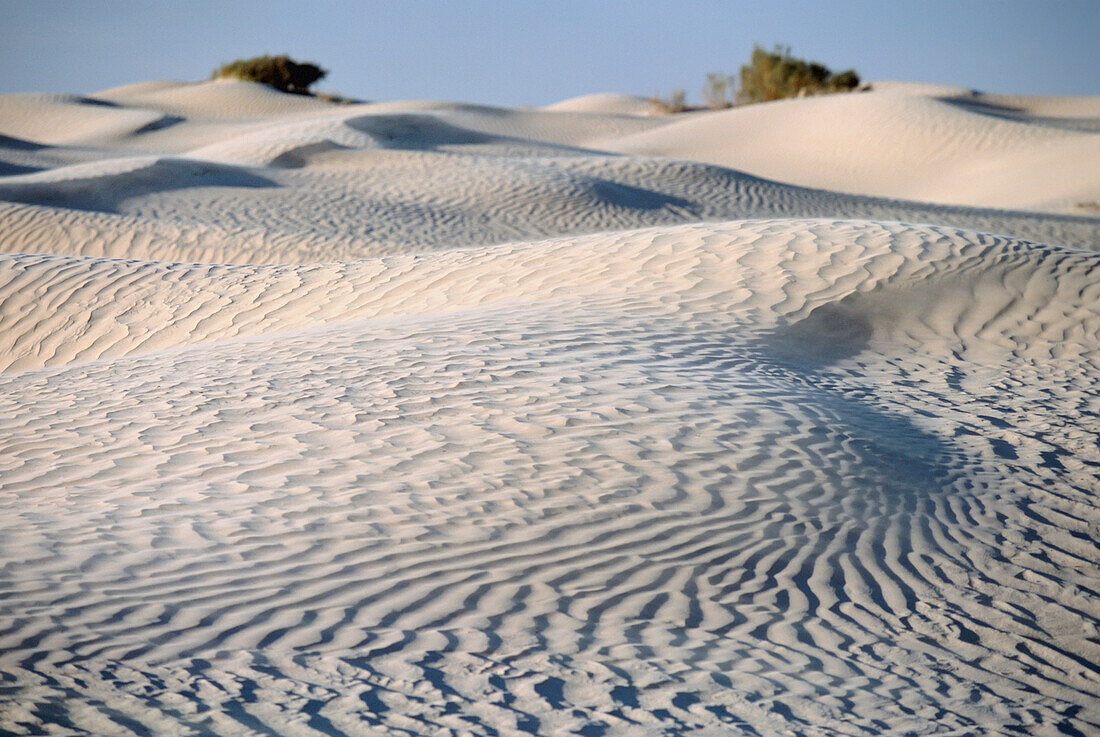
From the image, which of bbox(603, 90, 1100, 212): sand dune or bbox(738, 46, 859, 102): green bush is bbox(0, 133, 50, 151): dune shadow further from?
bbox(738, 46, 859, 102): green bush

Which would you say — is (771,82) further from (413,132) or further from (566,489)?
(566,489)

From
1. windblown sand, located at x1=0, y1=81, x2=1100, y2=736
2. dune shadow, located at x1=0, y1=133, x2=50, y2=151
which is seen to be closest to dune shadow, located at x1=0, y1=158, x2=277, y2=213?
windblown sand, located at x1=0, y1=81, x2=1100, y2=736

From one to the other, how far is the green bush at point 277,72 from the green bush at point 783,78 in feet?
63.1

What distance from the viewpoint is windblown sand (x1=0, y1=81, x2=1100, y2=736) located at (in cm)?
255

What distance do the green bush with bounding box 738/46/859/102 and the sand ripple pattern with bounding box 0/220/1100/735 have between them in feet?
110

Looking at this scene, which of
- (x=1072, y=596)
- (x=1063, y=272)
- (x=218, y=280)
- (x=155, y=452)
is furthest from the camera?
(x=218, y=280)

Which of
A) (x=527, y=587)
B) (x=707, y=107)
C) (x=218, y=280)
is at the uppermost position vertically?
(x=707, y=107)

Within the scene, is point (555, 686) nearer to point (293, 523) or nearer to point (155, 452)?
point (293, 523)

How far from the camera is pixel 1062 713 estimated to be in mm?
2658

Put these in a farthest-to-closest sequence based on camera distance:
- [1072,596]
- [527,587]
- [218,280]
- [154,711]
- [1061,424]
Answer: [218,280]
[1061,424]
[1072,596]
[527,587]
[154,711]

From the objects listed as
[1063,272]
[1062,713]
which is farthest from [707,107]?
[1062,713]

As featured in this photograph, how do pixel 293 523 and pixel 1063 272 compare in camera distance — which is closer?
pixel 293 523

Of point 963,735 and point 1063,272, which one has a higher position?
point 1063,272

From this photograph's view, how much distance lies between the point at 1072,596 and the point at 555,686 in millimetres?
1852
